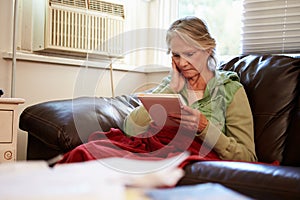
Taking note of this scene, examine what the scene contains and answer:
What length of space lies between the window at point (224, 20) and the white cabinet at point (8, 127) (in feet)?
4.12

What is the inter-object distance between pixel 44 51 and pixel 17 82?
9.1 inches

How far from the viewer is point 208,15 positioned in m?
2.49

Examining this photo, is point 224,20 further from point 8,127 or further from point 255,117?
point 8,127

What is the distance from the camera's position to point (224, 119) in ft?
4.97

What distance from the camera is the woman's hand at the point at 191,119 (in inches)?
55.4

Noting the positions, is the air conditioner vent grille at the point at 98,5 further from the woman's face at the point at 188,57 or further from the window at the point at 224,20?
the woman's face at the point at 188,57

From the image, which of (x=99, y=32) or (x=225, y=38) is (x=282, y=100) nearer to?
(x=225, y=38)

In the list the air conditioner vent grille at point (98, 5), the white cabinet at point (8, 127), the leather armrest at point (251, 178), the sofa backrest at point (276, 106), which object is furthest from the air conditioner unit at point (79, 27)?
the leather armrest at point (251, 178)

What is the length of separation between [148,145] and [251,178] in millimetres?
529

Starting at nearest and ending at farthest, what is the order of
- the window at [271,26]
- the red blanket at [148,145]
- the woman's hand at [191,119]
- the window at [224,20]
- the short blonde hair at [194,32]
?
1. the red blanket at [148,145]
2. the woman's hand at [191,119]
3. the short blonde hair at [194,32]
4. the window at [271,26]
5. the window at [224,20]

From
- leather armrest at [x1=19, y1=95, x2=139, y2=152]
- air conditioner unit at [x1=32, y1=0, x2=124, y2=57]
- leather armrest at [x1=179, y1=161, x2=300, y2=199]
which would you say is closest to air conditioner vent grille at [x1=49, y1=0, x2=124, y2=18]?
air conditioner unit at [x1=32, y1=0, x2=124, y2=57]

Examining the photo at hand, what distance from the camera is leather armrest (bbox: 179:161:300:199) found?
0.96 metres

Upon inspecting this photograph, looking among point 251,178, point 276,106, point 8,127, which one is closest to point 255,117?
point 276,106

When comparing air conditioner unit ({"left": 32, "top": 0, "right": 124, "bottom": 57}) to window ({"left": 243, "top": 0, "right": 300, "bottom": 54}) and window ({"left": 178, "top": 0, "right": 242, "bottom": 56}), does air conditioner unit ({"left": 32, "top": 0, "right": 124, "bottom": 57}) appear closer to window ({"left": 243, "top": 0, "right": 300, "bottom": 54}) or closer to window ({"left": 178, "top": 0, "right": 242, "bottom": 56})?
window ({"left": 178, "top": 0, "right": 242, "bottom": 56})
